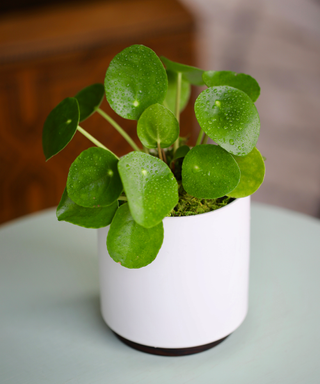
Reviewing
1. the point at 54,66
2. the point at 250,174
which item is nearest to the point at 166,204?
the point at 250,174

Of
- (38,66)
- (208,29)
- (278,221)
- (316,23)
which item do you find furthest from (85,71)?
(316,23)

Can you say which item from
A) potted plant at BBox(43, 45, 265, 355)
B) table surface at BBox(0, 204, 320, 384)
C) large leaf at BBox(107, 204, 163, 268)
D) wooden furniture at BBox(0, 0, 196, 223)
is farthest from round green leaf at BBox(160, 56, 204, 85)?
wooden furniture at BBox(0, 0, 196, 223)

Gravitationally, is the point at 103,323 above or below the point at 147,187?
below

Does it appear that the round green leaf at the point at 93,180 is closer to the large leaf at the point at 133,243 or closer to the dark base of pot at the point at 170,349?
the large leaf at the point at 133,243

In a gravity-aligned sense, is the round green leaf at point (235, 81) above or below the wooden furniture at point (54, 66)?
above

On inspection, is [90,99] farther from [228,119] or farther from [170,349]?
[170,349]

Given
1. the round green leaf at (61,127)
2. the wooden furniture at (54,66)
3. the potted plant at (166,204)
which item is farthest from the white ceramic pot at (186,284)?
the wooden furniture at (54,66)

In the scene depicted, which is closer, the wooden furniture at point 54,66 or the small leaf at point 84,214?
the small leaf at point 84,214
